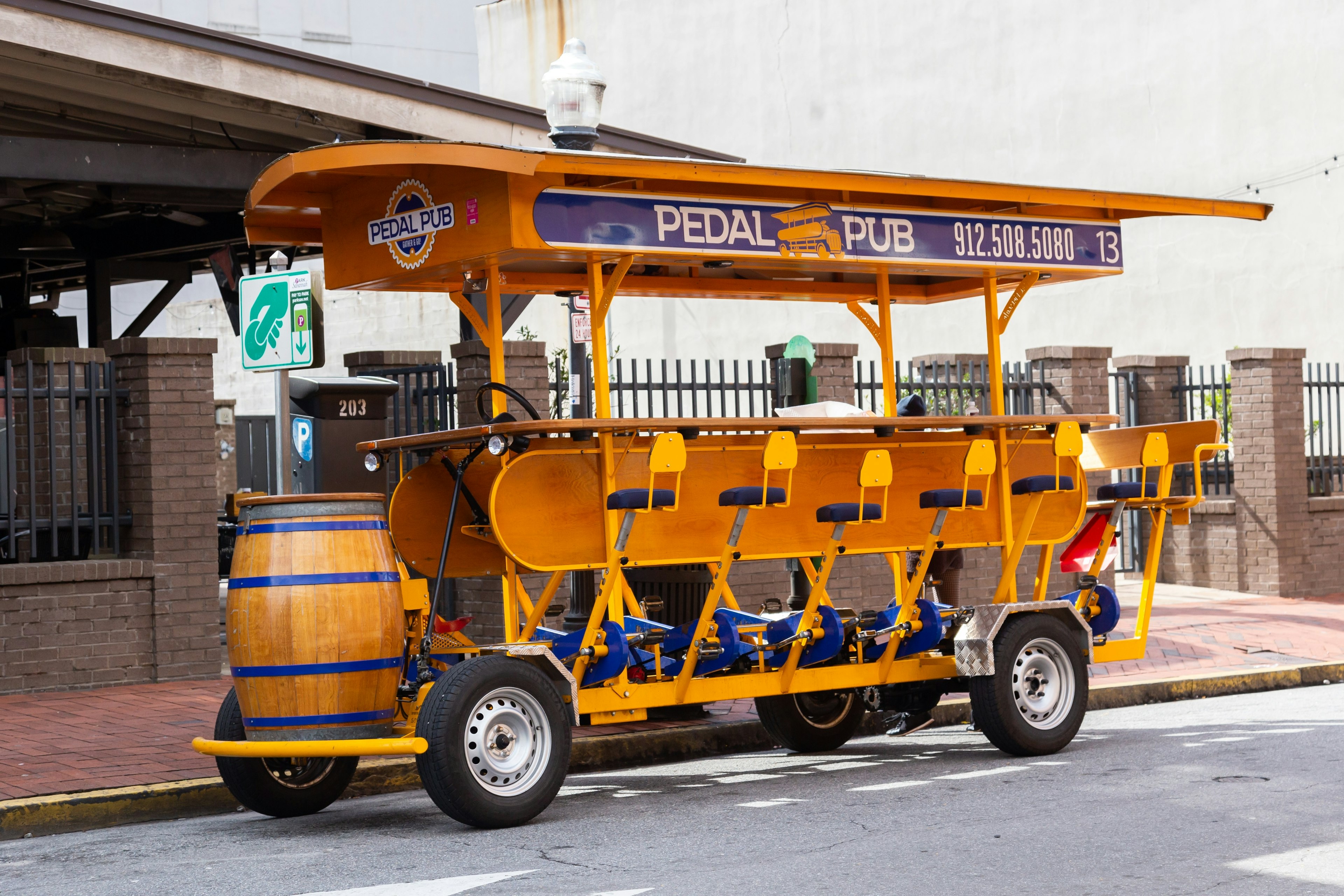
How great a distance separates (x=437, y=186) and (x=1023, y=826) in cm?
380

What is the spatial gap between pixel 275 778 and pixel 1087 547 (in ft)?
15.5

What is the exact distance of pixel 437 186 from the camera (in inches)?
285

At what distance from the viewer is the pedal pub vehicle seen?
6492 millimetres

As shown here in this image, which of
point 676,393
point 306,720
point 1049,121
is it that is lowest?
point 306,720

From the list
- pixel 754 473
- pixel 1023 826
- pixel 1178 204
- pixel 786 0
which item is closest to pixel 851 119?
pixel 786 0

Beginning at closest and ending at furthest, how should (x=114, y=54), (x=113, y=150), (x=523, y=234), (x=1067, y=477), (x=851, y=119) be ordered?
(x=523, y=234), (x=1067, y=477), (x=114, y=54), (x=113, y=150), (x=851, y=119)

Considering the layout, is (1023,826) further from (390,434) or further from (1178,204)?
(390,434)

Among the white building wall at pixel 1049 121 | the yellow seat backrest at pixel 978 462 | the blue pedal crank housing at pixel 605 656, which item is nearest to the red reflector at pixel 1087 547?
the yellow seat backrest at pixel 978 462

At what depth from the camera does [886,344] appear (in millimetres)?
8820

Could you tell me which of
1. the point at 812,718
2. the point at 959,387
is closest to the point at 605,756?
the point at 812,718

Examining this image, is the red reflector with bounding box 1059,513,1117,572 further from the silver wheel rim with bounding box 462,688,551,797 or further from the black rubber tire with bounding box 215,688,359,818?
the black rubber tire with bounding box 215,688,359,818

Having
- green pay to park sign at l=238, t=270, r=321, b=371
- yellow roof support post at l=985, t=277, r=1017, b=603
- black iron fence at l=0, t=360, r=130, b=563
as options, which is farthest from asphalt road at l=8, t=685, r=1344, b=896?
black iron fence at l=0, t=360, r=130, b=563

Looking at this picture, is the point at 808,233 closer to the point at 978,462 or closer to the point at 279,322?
the point at 978,462

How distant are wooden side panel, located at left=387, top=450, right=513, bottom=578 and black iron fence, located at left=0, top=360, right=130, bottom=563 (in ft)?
13.4
